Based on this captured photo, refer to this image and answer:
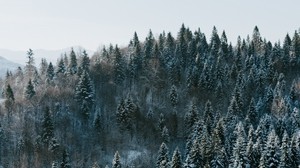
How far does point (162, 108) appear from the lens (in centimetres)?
13000

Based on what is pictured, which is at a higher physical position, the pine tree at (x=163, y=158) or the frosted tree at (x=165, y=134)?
the frosted tree at (x=165, y=134)

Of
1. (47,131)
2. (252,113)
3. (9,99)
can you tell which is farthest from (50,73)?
(252,113)

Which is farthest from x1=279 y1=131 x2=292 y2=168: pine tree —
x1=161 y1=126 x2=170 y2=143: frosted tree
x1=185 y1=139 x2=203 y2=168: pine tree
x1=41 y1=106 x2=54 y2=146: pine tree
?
x1=41 y1=106 x2=54 y2=146: pine tree

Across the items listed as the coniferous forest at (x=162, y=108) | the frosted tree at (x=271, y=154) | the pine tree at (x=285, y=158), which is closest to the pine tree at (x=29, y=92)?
the coniferous forest at (x=162, y=108)

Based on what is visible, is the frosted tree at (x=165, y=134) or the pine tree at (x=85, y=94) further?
the pine tree at (x=85, y=94)

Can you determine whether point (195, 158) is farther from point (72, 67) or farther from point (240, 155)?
point (72, 67)

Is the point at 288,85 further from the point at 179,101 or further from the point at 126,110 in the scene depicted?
the point at 126,110

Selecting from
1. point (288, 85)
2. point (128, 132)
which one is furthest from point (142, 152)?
point (288, 85)

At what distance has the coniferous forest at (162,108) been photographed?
93.2 meters

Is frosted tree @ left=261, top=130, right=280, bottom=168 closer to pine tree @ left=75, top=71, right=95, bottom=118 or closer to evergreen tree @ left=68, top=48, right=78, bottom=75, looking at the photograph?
pine tree @ left=75, top=71, right=95, bottom=118

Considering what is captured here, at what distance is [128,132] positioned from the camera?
12006 centimetres

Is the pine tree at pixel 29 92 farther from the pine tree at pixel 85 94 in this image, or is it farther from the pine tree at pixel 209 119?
the pine tree at pixel 209 119

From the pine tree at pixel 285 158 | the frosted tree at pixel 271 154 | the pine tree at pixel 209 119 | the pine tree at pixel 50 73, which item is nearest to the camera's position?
the pine tree at pixel 285 158

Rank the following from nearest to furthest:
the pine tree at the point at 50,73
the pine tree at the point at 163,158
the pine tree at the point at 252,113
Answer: the pine tree at the point at 163,158, the pine tree at the point at 252,113, the pine tree at the point at 50,73
